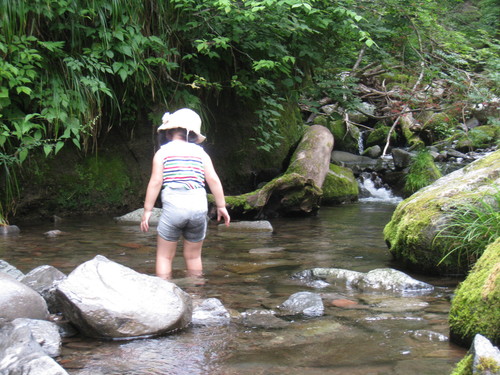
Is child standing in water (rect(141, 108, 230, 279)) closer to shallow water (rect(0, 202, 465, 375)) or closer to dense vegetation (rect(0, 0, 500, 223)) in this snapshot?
shallow water (rect(0, 202, 465, 375))

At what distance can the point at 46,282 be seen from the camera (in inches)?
150

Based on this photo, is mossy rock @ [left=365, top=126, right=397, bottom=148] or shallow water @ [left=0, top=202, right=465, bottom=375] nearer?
shallow water @ [left=0, top=202, right=465, bottom=375]

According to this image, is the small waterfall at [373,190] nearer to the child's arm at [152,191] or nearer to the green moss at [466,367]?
the child's arm at [152,191]

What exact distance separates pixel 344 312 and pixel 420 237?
1.41 meters

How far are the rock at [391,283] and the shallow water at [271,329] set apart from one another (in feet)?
0.43

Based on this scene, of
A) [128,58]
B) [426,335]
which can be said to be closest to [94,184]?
[128,58]

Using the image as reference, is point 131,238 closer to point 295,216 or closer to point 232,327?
point 295,216

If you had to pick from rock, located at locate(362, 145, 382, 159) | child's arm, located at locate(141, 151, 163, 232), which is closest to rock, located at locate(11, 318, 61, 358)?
child's arm, located at locate(141, 151, 163, 232)

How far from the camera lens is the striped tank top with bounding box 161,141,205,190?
4500 millimetres

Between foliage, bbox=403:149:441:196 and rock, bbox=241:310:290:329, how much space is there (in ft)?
26.2

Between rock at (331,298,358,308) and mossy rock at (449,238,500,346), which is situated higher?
mossy rock at (449,238,500,346)

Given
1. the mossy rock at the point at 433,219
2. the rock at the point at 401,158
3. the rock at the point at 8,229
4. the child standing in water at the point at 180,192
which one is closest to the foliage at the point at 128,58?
the rock at the point at 8,229

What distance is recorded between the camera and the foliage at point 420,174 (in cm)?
1089

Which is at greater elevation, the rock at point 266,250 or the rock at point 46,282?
the rock at point 46,282
